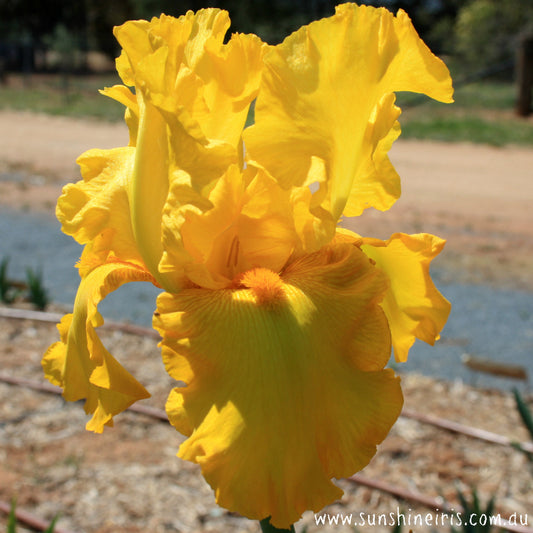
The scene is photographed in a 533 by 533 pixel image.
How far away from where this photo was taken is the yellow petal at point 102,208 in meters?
1.08

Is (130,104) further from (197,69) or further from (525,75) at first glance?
(525,75)

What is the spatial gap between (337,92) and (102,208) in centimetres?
41

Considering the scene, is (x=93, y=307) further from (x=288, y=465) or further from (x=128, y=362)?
(x=128, y=362)

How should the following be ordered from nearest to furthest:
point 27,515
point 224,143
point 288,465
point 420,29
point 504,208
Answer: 1. point 288,465
2. point 224,143
3. point 27,515
4. point 504,208
5. point 420,29

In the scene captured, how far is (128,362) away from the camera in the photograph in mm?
3420

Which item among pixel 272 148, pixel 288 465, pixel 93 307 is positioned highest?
pixel 272 148

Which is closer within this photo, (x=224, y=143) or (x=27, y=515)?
(x=224, y=143)

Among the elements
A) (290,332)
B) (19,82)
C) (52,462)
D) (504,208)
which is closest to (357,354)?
(290,332)

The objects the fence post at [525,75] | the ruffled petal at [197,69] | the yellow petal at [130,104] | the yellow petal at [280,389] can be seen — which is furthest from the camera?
the fence post at [525,75]

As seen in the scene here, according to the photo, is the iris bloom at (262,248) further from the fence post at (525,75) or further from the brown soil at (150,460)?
the fence post at (525,75)

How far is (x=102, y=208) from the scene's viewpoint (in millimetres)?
1082

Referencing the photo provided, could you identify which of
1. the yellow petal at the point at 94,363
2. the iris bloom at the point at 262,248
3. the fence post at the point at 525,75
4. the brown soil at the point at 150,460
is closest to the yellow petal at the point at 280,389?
the iris bloom at the point at 262,248

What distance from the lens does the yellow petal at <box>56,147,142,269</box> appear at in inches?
42.7

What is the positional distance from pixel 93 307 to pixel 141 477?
1688 mm
